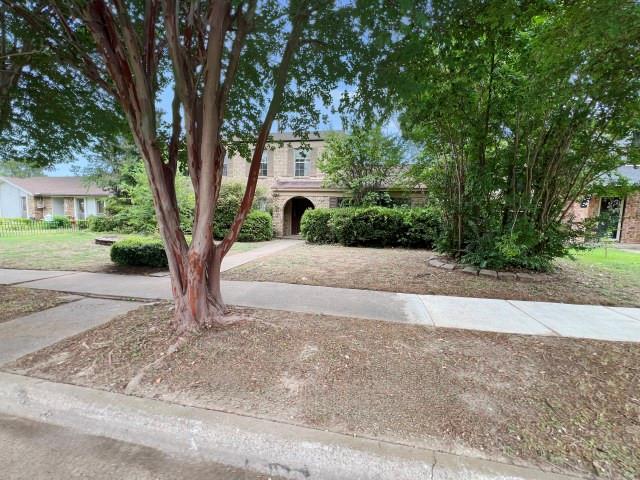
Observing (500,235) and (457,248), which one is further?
(457,248)

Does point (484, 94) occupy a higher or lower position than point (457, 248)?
higher

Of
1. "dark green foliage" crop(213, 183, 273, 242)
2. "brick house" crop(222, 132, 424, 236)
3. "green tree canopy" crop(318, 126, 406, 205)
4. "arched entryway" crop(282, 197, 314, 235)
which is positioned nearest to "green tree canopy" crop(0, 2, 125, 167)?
"dark green foliage" crop(213, 183, 273, 242)

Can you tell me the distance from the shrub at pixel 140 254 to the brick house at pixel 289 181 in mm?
10053

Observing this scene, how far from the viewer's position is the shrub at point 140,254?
24.0 feet

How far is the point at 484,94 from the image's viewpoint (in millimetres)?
6188

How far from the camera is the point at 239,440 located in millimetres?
2025

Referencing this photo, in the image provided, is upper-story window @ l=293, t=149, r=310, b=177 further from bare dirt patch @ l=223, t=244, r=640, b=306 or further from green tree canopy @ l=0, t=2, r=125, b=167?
green tree canopy @ l=0, t=2, r=125, b=167

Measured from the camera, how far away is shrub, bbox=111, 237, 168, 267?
289 inches

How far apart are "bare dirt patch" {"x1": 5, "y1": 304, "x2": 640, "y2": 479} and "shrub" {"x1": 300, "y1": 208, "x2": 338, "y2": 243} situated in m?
9.68

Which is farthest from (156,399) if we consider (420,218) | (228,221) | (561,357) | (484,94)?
(228,221)

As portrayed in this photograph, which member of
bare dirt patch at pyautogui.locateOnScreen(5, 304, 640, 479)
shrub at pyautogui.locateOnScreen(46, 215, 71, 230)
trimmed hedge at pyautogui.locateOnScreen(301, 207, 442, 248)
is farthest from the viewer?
shrub at pyautogui.locateOnScreen(46, 215, 71, 230)

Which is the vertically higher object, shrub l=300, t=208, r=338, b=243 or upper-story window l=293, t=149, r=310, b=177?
upper-story window l=293, t=149, r=310, b=177

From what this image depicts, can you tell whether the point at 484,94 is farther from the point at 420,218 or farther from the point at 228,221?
the point at 228,221

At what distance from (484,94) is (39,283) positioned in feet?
32.0
